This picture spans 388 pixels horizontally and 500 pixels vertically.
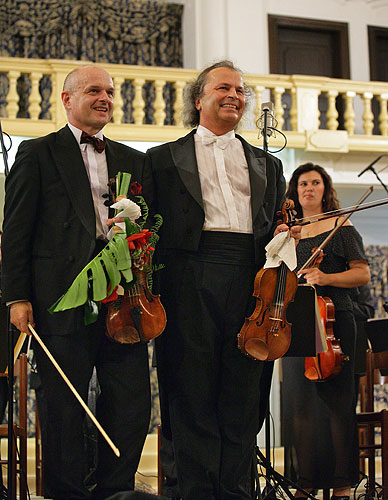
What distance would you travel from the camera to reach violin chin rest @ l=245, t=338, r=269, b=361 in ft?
8.15

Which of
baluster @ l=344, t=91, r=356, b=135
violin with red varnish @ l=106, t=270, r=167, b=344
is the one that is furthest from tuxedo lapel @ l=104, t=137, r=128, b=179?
baluster @ l=344, t=91, r=356, b=135

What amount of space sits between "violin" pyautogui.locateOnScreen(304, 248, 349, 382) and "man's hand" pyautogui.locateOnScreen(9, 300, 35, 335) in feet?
4.76

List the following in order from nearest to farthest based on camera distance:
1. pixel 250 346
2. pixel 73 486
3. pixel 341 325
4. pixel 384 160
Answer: pixel 73 486
pixel 250 346
pixel 341 325
pixel 384 160

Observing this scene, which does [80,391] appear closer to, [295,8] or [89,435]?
[89,435]

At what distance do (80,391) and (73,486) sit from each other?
0.96ft

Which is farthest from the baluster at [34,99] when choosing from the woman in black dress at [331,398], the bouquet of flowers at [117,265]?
the bouquet of flowers at [117,265]

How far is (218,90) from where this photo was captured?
8.95 feet

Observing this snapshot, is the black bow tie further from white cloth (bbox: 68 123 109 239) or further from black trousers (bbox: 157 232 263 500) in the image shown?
black trousers (bbox: 157 232 263 500)

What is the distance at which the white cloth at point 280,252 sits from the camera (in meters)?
2.49

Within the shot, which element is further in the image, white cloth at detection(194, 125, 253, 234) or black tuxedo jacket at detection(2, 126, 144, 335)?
white cloth at detection(194, 125, 253, 234)

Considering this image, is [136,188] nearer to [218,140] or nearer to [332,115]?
[218,140]

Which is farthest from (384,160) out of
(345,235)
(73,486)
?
(73,486)

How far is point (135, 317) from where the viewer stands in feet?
7.61

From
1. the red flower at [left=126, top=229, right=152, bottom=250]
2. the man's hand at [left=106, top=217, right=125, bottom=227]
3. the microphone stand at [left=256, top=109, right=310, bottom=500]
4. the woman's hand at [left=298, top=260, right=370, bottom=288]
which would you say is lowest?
the microphone stand at [left=256, top=109, right=310, bottom=500]
